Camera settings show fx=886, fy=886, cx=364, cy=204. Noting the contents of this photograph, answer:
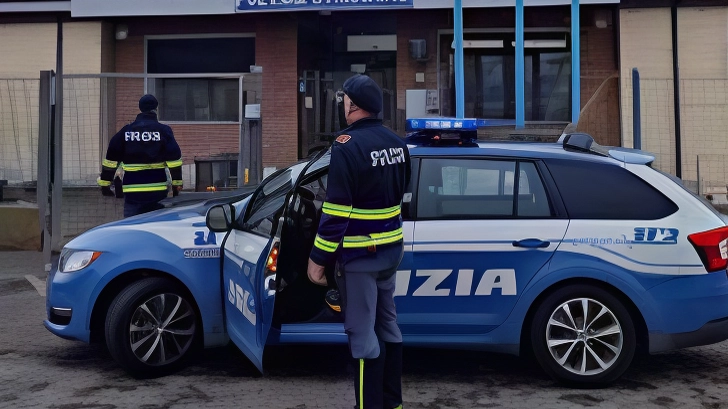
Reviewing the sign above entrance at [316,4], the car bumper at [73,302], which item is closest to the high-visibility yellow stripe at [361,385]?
the car bumper at [73,302]

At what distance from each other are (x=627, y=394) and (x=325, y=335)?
1941 millimetres

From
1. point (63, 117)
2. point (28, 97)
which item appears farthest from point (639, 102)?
point (28, 97)

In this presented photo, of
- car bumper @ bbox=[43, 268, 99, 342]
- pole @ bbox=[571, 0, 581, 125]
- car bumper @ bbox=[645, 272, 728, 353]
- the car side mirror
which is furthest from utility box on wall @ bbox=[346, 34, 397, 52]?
car bumper @ bbox=[645, 272, 728, 353]

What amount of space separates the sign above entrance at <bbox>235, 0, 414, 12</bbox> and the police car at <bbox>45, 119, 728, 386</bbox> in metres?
7.57

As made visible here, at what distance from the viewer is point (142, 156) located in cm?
864

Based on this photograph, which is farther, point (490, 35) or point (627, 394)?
point (490, 35)

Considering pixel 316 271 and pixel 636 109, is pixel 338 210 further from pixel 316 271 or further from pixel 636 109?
pixel 636 109

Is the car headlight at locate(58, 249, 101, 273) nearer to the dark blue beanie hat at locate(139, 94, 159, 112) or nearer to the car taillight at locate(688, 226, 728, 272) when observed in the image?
the dark blue beanie hat at locate(139, 94, 159, 112)

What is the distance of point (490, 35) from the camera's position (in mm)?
14023

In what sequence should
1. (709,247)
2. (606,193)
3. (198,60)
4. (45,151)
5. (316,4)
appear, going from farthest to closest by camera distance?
(198,60)
(316,4)
(45,151)
(606,193)
(709,247)

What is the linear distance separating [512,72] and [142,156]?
723 centimetres

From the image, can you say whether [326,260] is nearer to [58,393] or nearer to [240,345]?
[240,345]

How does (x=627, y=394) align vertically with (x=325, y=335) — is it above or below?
below

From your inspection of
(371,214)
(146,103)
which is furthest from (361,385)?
(146,103)
